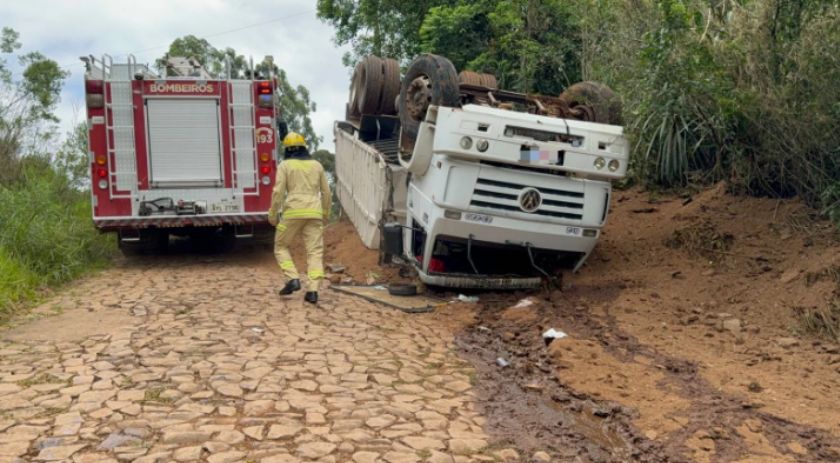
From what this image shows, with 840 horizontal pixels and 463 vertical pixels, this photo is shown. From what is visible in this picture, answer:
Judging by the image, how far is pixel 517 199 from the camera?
7445 millimetres

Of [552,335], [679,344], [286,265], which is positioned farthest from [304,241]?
[679,344]

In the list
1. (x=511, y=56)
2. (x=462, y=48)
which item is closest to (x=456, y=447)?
(x=511, y=56)

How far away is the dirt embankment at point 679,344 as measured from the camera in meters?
4.35

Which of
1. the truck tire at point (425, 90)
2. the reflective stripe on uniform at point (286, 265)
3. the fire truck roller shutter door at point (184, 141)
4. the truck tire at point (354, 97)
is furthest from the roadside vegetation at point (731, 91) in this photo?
the fire truck roller shutter door at point (184, 141)

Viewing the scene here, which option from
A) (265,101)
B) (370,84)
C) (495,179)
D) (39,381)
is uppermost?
(370,84)

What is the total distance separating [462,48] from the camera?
1527 centimetres

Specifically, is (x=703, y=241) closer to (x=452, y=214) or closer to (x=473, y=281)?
(x=473, y=281)

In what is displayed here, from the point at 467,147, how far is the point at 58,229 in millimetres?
5682

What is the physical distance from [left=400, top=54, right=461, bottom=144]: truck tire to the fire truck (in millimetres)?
2673

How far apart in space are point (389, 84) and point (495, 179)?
4.62 m

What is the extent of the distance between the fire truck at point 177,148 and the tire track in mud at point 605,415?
5172 millimetres

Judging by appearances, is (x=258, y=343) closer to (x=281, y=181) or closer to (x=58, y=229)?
(x=281, y=181)

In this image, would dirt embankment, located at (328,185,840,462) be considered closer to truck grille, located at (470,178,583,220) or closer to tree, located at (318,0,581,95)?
truck grille, located at (470,178,583,220)

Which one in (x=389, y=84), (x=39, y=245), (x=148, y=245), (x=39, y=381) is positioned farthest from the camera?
(x=148, y=245)
